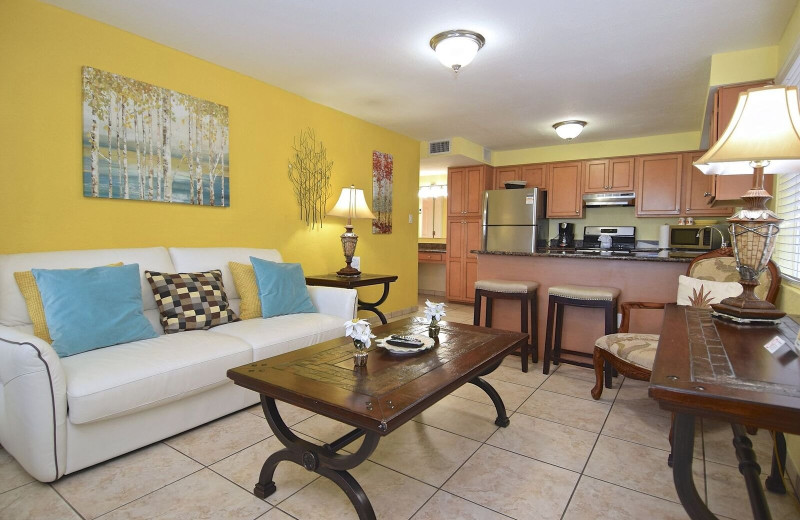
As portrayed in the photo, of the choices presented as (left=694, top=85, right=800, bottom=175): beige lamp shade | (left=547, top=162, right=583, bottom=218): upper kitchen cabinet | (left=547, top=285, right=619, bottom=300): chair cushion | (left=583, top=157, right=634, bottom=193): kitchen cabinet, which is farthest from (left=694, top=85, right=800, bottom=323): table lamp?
(left=547, top=162, right=583, bottom=218): upper kitchen cabinet

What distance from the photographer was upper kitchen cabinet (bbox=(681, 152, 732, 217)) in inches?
191

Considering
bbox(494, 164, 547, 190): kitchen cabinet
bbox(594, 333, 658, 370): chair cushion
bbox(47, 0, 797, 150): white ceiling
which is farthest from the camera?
bbox(494, 164, 547, 190): kitchen cabinet

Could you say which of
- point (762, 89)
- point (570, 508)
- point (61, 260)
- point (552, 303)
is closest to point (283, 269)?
point (61, 260)

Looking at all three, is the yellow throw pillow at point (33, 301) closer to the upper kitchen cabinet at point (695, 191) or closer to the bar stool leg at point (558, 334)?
the bar stool leg at point (558, 334)

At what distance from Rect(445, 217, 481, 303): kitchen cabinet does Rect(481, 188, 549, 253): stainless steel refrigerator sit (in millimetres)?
252

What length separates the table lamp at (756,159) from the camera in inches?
52.8

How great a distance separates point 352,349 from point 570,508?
107 centimetres

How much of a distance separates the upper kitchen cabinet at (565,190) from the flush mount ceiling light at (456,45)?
3.48 metres

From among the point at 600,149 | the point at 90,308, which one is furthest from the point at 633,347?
the point at 600,149

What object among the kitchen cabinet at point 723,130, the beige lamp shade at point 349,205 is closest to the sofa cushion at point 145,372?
the beige lamp shade at point 349,205

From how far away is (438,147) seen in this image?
5.46 meters

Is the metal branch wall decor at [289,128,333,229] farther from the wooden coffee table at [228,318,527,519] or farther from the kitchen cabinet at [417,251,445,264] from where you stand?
the kitchen cabinet at [417,251,445,264]

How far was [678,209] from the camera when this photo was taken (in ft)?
16.5

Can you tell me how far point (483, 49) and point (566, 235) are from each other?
12.2 feet
